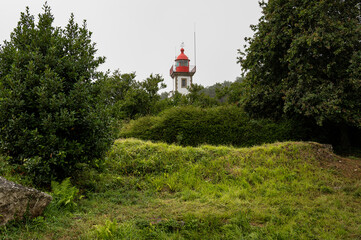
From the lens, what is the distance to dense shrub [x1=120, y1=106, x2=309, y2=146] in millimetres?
12439

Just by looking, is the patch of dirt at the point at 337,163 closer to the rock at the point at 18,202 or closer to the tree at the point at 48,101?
the tree at the point at 48,101

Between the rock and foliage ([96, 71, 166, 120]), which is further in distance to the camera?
foliage ([96, 71, 166, 120])

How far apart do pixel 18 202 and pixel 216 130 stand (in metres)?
9.81

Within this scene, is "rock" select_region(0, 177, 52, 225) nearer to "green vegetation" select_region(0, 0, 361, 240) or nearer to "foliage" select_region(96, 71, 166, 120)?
"green vegetation" select_region(0, 0, 361, 240)

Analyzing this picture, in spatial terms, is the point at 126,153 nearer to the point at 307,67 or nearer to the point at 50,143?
the point at 50,143

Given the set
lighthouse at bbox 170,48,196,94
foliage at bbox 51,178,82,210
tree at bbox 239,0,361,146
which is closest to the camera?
foliage at bbox 51,178,82,210

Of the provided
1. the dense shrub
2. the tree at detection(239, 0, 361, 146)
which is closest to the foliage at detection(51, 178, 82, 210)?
the dense shrub

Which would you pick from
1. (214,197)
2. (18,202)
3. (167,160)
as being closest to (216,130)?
(167,160)

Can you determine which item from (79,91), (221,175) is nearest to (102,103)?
(79,91)

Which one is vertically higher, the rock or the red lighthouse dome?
the red lighthouse dome

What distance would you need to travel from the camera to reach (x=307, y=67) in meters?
10.5

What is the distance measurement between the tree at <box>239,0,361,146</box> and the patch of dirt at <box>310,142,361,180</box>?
4.60 ft

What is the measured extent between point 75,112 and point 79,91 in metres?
0.48

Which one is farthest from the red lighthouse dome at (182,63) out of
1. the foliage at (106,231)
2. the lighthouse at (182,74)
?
the foliage at (106,231)
